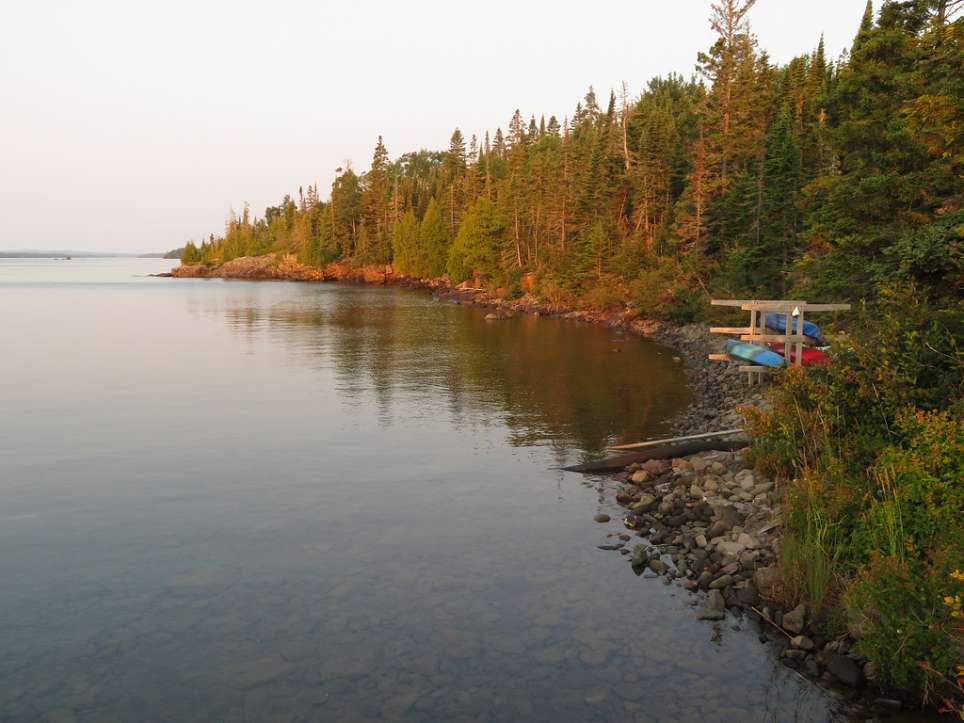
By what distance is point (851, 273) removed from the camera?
2736 centimetres

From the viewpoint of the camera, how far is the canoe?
28.7 metres

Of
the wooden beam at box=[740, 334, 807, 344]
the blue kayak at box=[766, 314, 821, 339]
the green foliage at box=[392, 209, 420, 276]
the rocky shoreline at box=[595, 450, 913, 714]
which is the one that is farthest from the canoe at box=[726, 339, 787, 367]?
the green foliage at box=[392, 209, 420, 276]

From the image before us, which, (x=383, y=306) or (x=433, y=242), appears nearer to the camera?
(x=383, y=306)

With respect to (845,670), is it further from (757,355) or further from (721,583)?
(757,355)

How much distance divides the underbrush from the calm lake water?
142 cm

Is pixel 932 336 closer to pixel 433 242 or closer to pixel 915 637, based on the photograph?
pixel 915 637

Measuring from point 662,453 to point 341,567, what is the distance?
10.4m

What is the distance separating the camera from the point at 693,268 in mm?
54625

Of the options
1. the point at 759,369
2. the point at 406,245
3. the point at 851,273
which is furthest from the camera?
the point at 406,245

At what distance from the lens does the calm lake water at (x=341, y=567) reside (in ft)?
33.4

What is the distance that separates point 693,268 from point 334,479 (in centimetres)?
4169

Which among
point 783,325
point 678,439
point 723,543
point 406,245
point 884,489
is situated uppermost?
point 406,245

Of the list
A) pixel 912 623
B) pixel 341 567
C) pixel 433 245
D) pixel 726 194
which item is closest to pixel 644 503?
pixel 341 567

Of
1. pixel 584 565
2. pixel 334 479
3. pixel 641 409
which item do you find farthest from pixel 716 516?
pixel 641 409
